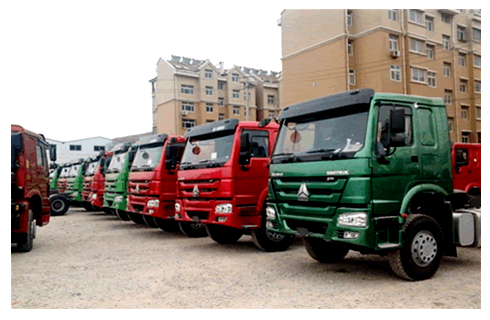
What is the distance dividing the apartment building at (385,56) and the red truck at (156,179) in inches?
529

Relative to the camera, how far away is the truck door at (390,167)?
5.16 m

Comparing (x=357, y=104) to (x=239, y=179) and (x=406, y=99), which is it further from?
(x=239, y=179)

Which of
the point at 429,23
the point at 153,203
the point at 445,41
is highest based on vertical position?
the point at 429,23

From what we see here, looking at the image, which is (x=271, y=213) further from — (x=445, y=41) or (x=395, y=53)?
(x=445, y=41)

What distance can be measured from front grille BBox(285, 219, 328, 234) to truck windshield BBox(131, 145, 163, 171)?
509 centimetres

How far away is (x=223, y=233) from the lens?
351 inches

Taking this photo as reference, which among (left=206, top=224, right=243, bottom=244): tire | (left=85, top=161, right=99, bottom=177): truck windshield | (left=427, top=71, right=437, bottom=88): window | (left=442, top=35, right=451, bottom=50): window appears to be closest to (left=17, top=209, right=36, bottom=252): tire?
(left=206, top=224, right=243, bottom=244): tire

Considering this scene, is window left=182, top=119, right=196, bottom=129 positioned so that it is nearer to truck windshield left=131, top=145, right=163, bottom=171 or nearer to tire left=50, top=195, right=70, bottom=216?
tire left=50, top=195, right=70, bottom=216

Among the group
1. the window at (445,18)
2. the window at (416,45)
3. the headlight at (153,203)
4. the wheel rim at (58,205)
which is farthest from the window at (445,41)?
the headlight at (153,203)

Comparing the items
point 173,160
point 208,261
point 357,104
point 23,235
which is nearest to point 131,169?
point 173,160

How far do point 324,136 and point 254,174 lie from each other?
89.1 inches

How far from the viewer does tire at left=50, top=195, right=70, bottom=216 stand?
55.5ft

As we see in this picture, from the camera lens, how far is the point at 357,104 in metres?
5.39

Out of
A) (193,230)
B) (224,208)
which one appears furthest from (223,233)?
(224,208)
